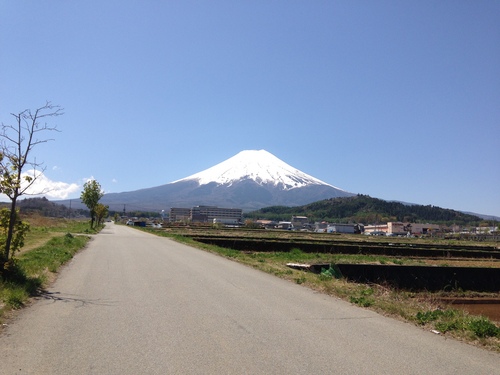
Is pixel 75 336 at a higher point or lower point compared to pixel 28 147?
lower

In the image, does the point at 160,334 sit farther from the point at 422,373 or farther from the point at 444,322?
the point at 444,322

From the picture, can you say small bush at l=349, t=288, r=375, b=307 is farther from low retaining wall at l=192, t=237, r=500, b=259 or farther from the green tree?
the green tree

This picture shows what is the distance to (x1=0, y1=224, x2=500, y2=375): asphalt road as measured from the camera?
16.9 ft

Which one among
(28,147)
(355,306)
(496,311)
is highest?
(28,147)

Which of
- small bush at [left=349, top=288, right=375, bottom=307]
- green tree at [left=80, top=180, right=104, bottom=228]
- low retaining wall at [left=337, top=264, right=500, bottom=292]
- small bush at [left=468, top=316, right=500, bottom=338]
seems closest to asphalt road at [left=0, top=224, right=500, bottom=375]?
small bush at [left=349, top=288, right=375, bottom=307]

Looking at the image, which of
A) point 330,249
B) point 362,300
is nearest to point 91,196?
point 330,249

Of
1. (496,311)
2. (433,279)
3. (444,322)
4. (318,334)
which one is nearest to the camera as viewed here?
(318,334)

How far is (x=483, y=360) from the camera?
568cm

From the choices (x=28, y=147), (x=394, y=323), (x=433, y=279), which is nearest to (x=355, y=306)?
(x=394, y=323)

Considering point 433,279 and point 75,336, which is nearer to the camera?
point 75,336

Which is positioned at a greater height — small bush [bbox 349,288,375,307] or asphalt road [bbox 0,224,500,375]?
asphalt road [bbox 0,224,500,375]

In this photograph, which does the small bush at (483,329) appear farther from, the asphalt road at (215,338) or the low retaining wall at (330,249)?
the low retaining wall at (330,249)

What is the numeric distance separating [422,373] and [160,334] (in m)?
3.59

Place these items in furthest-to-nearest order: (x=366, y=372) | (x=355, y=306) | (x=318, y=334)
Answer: (x=355, y=306)
(x=318, y=334)
(x=366, y=372)
